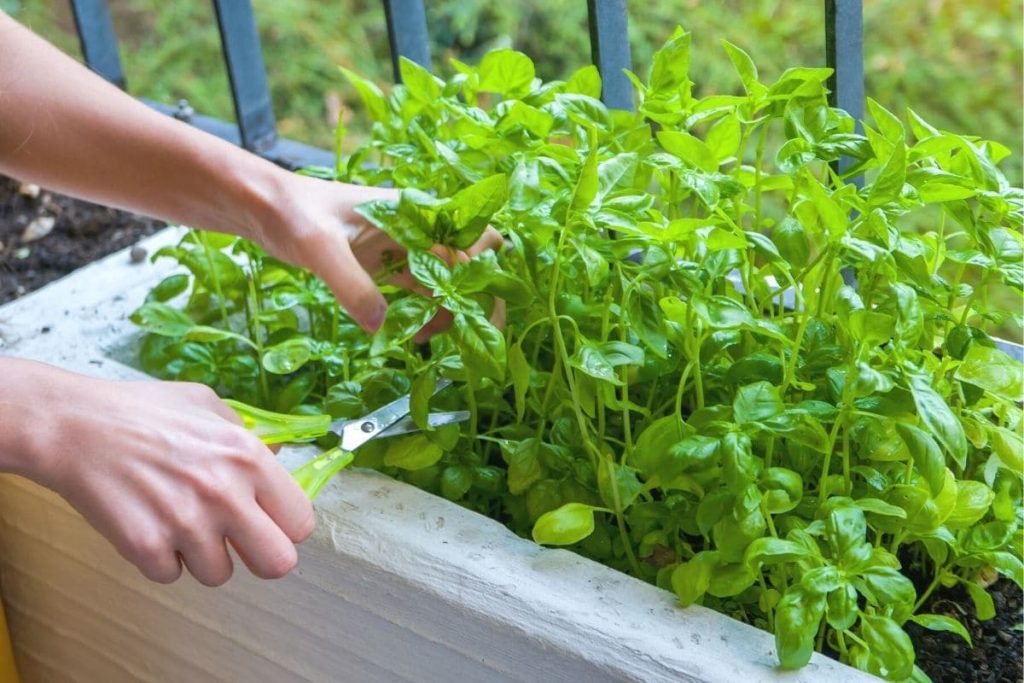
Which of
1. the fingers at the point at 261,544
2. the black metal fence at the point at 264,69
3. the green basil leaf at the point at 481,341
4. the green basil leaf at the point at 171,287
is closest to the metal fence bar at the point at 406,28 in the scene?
the black metal fence at the point at 264,69

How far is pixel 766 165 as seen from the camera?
2609 mm

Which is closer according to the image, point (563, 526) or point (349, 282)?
point (563, 526)

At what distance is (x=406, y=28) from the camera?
4.12ft

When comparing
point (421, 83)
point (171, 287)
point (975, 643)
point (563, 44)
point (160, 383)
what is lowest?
point (563, 44)

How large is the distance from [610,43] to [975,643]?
0.58 meters

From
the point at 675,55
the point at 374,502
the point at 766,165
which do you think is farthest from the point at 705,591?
the point at 766,165

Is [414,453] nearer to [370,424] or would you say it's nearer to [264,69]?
[370,424]

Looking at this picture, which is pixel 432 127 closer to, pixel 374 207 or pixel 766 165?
pixel 374 207

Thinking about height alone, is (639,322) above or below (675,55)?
below

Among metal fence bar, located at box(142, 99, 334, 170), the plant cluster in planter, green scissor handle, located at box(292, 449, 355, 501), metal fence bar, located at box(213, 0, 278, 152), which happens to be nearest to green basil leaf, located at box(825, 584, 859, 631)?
the plant cluster in planter

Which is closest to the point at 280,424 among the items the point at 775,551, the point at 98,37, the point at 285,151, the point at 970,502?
the point at 775,551

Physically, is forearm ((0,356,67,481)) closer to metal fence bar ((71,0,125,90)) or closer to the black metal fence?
the black metal fence

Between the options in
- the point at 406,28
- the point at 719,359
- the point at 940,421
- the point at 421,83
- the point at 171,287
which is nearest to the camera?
the point at 940,421

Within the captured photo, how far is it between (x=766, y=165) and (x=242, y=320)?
171 centimetres
